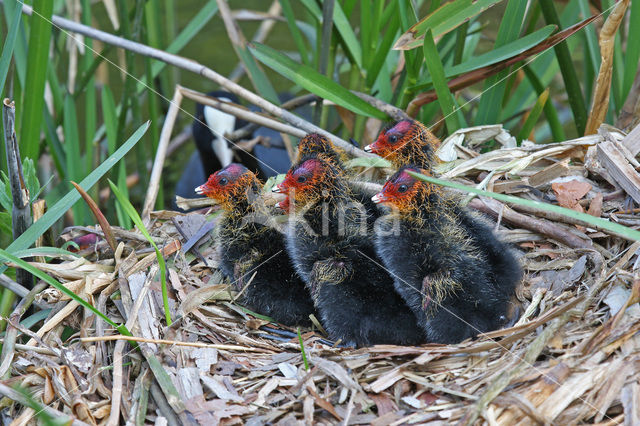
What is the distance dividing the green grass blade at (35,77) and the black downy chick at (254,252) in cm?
59

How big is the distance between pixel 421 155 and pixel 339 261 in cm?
49

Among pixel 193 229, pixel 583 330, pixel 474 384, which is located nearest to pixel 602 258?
pixel 583 330

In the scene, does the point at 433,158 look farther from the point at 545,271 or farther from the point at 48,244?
the point at 48,244

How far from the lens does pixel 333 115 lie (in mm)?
3730

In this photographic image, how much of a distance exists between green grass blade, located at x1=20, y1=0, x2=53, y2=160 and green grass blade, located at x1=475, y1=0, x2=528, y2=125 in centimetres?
158

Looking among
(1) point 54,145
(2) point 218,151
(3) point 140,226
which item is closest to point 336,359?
(3) point 140,226

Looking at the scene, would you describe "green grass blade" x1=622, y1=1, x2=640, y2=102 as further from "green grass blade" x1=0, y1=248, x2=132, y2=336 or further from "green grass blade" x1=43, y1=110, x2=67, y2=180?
"green grass blade" x1=43, y1=110, x2=67, y2=180

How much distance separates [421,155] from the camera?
8.59 ft

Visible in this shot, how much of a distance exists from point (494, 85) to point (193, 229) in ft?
4.20

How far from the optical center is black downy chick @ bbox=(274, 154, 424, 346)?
241 cm

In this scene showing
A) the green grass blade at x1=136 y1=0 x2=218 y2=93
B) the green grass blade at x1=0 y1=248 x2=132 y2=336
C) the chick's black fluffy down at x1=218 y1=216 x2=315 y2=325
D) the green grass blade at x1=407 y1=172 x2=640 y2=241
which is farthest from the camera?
the green grass blade at x1=136 y1=0 x2=218 y2=93

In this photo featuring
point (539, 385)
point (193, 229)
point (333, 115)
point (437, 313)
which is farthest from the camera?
point (333, 115)

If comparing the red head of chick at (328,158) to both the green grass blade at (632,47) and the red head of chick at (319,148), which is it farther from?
the green grass blade at (632,47)

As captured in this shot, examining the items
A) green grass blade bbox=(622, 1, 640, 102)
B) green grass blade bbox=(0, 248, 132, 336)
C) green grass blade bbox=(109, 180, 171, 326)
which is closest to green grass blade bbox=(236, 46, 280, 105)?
green grass blade bbox=(109, 180, 171, 326)
